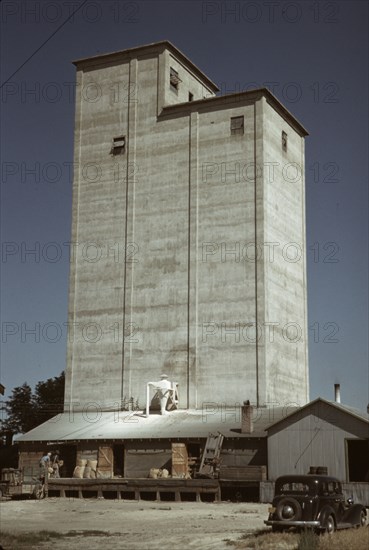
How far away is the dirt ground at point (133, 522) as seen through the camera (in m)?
22.4

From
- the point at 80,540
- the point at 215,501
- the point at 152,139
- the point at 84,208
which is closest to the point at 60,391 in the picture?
the point at 84,208

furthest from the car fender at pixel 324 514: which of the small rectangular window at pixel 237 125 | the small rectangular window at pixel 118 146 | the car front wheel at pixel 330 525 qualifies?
the small rectangular window at pixel 118 146

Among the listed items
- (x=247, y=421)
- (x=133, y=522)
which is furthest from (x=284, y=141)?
(x=133, y=522)

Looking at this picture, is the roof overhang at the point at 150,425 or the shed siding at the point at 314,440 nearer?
the shed siding at the point at 314,440

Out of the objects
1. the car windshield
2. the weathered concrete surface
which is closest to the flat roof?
the weathered concrete surface

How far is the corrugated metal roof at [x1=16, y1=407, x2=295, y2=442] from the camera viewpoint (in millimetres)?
45812

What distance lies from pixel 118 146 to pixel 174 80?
6.80 meters

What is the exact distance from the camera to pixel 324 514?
23.3 meters

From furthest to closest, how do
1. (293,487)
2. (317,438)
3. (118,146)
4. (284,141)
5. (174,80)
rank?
(174,80), (284,141), (118,146), (317,438), (293,487)

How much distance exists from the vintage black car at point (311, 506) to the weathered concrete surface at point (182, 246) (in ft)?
86.8

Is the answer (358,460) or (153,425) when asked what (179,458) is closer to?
(153,425)

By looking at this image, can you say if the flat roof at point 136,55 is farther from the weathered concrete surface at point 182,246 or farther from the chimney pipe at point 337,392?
the chimney pipe at point 337,392

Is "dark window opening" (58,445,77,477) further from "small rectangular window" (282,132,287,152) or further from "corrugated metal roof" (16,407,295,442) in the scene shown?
"small rectangular window" (282,132,287,152)

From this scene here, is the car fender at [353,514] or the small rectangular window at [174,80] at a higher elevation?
the small rectangular window at [174,80]
